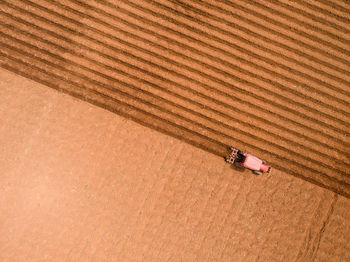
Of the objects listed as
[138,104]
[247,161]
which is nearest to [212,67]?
[138,104]

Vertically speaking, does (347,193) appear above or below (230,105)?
below

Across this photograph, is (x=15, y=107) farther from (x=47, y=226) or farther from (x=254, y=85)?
(x=254, y=85)

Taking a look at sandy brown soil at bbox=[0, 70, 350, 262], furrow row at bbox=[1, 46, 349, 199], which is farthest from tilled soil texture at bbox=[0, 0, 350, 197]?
sandy brown soil at bbox=[0, 70, 350, 262]

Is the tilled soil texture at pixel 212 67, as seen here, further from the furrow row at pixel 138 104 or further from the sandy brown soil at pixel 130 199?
the sandy brown soil at pixel 130 199

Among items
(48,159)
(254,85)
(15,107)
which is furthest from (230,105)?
(15,107)

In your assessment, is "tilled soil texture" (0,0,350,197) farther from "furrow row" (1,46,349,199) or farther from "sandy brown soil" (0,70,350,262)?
"sandy brown soil" (0,70,350,262)

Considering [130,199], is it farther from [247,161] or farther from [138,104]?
[247,161]
